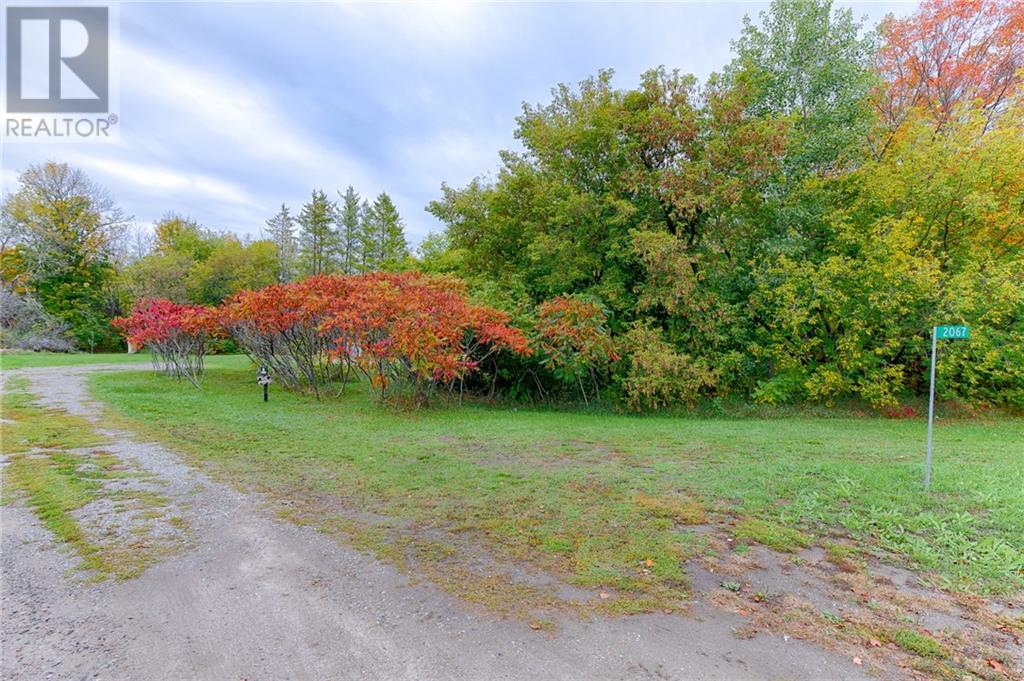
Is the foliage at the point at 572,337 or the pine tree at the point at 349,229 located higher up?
the pine tree at the point at 349,229

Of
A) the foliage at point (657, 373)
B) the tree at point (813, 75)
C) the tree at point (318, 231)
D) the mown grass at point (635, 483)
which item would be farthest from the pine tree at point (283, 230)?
the tree at point (813, 75)

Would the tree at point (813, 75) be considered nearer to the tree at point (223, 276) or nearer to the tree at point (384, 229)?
the tree at point (384, 229)

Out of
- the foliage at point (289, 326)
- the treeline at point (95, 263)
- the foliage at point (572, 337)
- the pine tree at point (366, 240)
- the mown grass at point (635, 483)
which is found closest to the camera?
the mown grass at point (635, 483)

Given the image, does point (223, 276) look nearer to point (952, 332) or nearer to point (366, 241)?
point (366, 241)

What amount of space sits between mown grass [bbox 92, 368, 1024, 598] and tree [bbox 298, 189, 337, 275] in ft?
81.0

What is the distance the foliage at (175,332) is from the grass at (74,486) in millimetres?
4367

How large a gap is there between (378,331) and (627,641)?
730cm

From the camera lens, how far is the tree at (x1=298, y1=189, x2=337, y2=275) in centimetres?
3073

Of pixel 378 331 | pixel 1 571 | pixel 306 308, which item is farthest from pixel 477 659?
pixel 306 308

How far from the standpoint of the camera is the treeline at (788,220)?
8.96 metres

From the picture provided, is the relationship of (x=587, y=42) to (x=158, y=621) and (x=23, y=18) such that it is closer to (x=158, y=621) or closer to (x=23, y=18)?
(x=23, y=18)

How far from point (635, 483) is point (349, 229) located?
3116 centimetres

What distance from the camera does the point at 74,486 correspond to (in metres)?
3.86

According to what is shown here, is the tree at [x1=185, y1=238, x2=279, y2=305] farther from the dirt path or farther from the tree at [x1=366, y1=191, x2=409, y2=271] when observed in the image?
the dirt path
